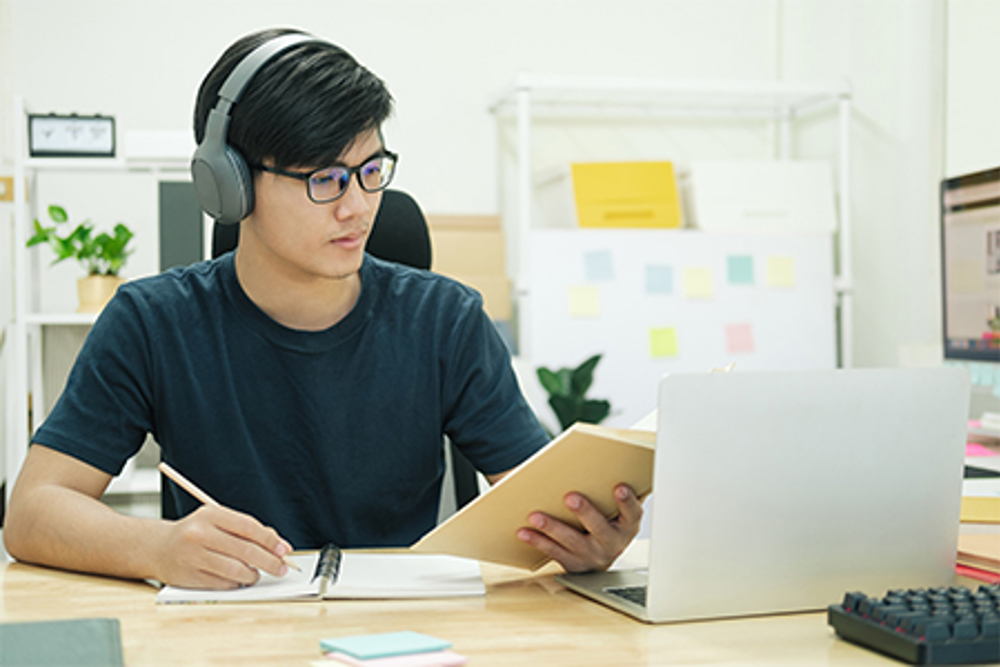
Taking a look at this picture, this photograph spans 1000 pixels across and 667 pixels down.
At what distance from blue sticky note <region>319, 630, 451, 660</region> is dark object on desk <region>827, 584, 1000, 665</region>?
0.88 ft

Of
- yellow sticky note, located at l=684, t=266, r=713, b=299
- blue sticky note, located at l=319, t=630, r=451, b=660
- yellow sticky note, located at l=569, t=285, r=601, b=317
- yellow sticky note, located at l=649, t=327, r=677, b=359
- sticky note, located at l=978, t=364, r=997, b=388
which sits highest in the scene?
yellow sticky note, located at l=684, t=266, r=713, b=299

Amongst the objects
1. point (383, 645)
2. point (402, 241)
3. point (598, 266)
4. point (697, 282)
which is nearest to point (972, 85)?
point (697, 282)

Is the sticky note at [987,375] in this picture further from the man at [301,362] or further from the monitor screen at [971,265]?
the man at [301,362]

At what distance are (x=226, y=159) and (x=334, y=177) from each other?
0.39 ft

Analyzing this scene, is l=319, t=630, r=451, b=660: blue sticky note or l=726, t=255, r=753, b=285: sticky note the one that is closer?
l=319, t=630, r=451, b=660: blue sticky note

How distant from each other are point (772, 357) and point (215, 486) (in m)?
2.12

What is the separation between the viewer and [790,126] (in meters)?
3.53

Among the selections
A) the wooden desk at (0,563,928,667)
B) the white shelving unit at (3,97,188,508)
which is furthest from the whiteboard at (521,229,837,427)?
the wooden desk at (0,563,928,667)

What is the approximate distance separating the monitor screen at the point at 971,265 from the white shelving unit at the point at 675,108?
1.36m

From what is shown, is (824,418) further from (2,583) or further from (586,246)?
(586,246)

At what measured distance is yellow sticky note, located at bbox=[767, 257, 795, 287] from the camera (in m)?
2.96

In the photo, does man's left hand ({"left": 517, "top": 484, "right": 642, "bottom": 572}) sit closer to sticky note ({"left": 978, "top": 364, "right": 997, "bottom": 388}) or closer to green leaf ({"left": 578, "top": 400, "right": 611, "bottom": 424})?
sticky note ({"left": 978, "top": 364, "right": 997, "bottom": 388})

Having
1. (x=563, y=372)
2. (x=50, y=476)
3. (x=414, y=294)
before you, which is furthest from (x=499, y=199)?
(x=50, y=476)

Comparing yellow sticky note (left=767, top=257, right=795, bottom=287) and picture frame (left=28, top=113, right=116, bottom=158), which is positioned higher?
picture frame (left=28, top=113, right=116, bottom=158)
